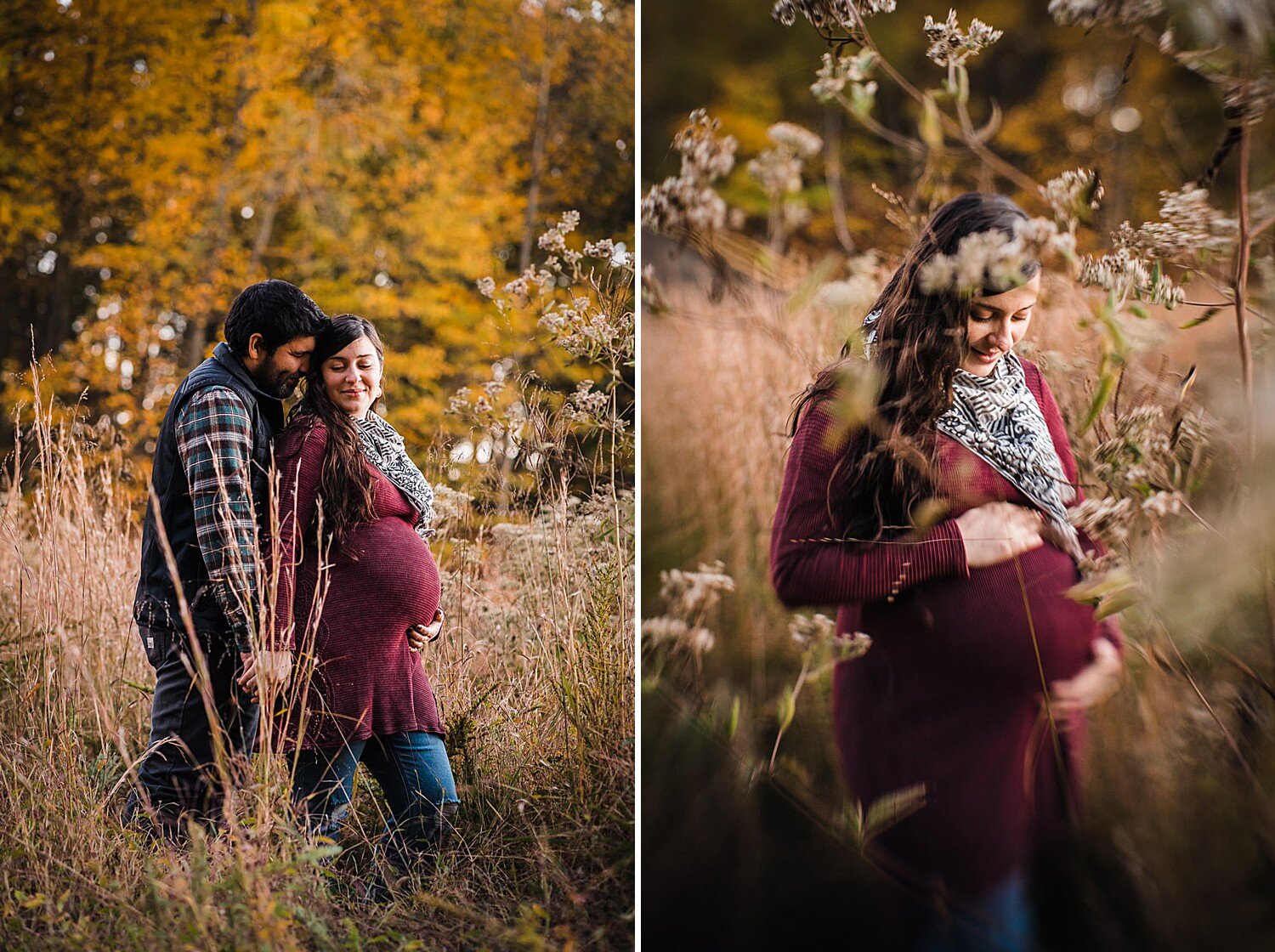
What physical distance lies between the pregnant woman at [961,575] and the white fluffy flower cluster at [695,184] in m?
0.43

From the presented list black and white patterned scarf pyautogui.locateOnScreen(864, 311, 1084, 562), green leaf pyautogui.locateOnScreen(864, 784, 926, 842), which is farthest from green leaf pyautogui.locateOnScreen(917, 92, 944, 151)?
green leaf pyautogui.locateOnScreen(864, 784, 926, 842)

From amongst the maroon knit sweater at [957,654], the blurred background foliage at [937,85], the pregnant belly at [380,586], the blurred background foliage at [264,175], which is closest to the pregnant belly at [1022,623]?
the maroon knit sweater at [957,654]

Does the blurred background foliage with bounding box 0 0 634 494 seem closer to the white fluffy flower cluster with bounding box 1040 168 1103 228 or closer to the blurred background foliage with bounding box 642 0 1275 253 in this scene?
the blurred background foliage with bounding box 642 0 1275 253

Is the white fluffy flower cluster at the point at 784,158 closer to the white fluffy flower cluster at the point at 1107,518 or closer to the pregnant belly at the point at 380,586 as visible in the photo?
the white fluffy flower cluster at the point at 1107,518

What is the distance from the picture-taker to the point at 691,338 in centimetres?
185

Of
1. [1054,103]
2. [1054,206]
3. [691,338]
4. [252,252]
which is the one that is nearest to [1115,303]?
[1054,206]

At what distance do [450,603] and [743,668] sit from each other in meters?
1.01

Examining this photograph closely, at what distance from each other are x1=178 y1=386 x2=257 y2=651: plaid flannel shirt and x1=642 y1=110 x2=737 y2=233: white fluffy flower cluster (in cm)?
96

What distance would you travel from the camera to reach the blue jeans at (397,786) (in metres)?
1.85

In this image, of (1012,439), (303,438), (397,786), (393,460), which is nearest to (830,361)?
(1012,439)

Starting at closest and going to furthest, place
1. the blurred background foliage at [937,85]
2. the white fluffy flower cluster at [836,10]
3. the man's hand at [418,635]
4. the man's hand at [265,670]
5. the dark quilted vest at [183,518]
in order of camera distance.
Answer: the blurred background foliage at [937,85]
the white fluffy flower cluster at [836,10]
the man's hand at [265,670]
the dark quilted vest at [183,518]
the man's hand at [418,635]

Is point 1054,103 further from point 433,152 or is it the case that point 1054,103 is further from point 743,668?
point 433,152

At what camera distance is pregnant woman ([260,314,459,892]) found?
179cm

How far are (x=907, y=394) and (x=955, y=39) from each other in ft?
2.12
